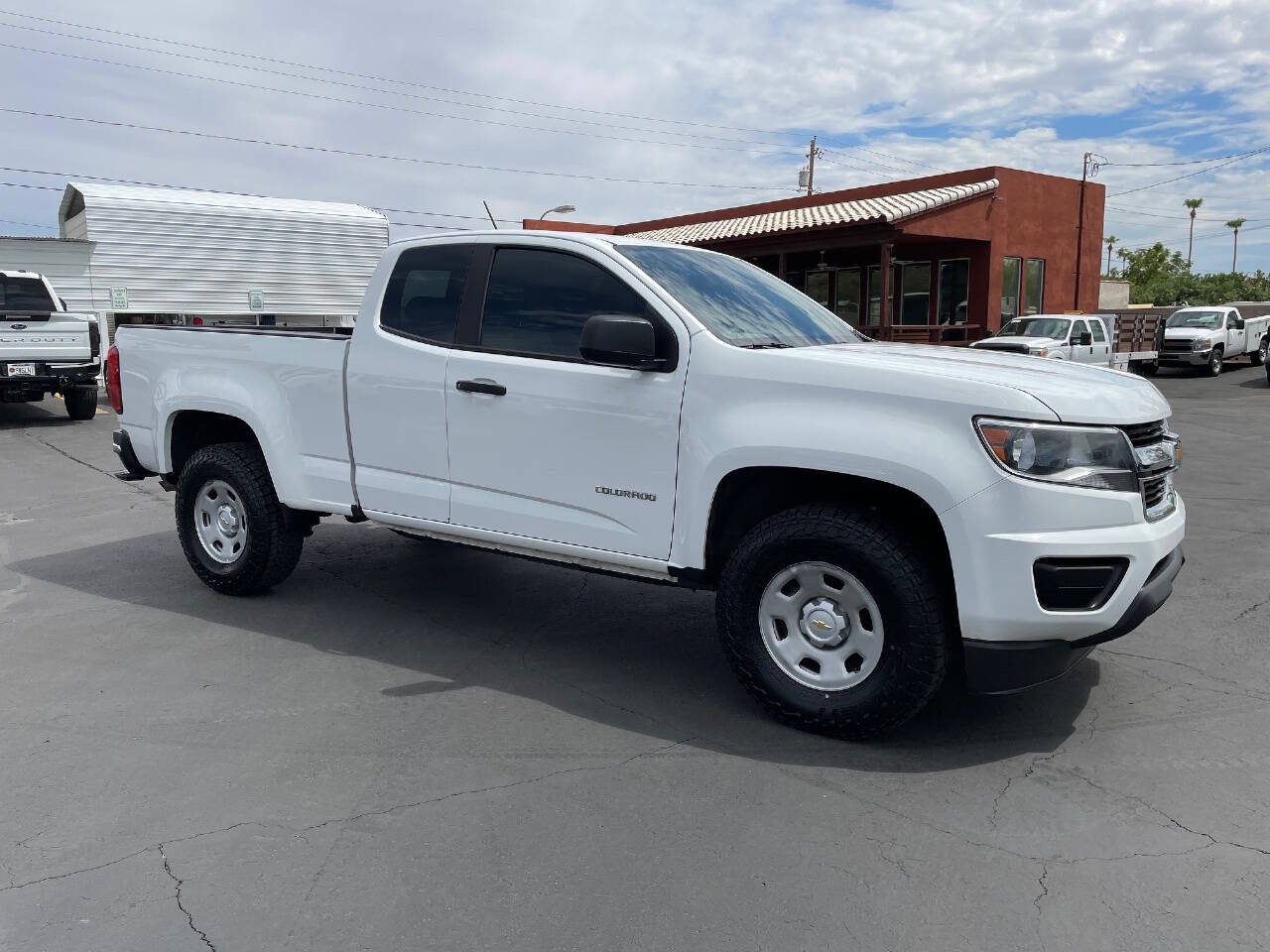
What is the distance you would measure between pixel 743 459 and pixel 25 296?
14.4m

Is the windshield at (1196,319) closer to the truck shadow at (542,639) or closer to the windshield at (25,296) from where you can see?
the windshield at (25,296)

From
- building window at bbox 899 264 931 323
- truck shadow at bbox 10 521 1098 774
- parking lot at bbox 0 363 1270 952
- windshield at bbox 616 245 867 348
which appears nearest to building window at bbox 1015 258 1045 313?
building window at bbox 899 264 931 323

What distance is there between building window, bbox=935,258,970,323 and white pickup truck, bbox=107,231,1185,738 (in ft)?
70.6

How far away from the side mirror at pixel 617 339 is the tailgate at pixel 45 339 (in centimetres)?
1266

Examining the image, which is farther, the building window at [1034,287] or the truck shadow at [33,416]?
the building window at [1034,287]

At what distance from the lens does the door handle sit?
4.66m

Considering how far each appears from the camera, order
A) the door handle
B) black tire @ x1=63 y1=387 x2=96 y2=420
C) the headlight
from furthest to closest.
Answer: black tire @ x1=63 y1=387 x2=96 y2=420
the door handle
the headlight

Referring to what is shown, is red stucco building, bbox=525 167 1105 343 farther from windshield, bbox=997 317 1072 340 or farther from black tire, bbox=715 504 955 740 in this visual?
black tire, bbox=715 504 955 740

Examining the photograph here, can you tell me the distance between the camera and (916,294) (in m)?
26.7

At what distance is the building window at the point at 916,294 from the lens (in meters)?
26.3

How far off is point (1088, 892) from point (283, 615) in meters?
4.17

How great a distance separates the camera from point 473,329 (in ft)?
16.1

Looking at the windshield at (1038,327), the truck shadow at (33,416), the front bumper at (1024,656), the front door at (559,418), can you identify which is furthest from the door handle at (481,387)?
the windshield at (1038,327)

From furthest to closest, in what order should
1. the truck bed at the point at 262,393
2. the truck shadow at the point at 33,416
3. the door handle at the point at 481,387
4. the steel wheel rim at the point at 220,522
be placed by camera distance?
the truck shadow at the point at 33,416, the steel wheel rim at the point at 220,522, the truck bed at the point at 262,393, the door handle at the point at 481,387
